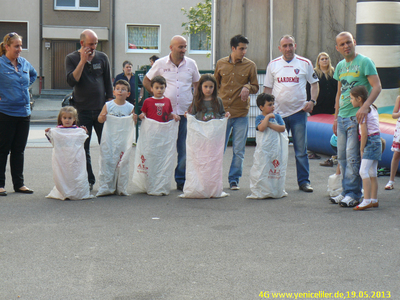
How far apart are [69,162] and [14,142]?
3.07ft

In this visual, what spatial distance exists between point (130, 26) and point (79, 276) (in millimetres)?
27355

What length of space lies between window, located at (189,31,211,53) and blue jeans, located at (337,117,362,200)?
80.3 feet

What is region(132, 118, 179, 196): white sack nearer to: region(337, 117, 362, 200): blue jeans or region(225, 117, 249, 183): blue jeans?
region(225, 117, 249, 183): blue jeans

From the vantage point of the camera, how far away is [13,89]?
22.0ft

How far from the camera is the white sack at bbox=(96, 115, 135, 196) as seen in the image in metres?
6.67

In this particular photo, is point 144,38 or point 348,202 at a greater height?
point 144,38

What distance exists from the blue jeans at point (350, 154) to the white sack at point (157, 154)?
76.0 inches

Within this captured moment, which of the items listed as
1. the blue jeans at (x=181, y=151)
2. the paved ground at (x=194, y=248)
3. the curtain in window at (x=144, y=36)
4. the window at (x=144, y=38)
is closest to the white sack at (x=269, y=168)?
the paved ground at (x=194, y=248)

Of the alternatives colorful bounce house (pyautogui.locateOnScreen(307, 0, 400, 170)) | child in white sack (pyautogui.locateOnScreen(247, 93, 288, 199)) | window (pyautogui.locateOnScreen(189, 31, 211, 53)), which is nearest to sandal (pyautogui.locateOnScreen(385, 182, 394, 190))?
child in white sack (pyautogui.locateOnScreen(247, 93, 288, 199))

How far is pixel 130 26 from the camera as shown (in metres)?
30.1

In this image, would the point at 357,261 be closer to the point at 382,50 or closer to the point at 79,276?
the point at 79,276

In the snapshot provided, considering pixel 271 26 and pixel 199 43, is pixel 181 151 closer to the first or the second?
pixel 271 26

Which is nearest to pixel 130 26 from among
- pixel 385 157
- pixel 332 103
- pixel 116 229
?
pixel 332 103

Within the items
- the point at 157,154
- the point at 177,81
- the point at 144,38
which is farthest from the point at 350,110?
the point at 144,38
